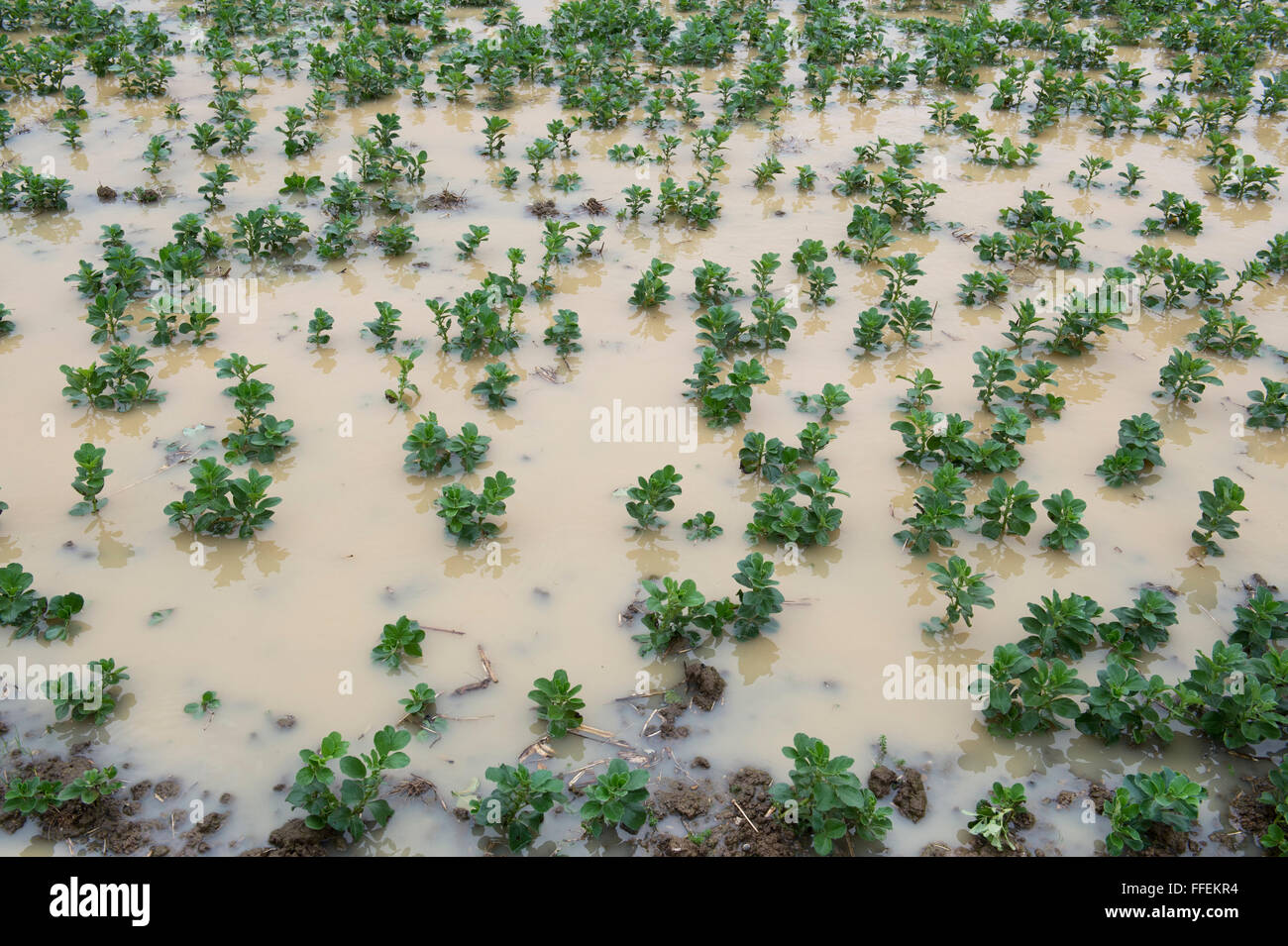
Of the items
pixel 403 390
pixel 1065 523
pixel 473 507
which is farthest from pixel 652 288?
pixel 1065 523

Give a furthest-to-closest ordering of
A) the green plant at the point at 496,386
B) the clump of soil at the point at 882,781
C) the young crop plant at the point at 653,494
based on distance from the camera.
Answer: the green plant at the point at 496,386
the young crop plant at the point at 653,494
the clump of soil at the point at 882,781

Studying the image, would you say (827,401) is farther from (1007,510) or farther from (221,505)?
(221,505)

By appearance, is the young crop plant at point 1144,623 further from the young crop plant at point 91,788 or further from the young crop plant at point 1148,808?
the young crop plant at point 91,788

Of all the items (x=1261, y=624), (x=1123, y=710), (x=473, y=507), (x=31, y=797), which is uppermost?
(x=473, y=507)

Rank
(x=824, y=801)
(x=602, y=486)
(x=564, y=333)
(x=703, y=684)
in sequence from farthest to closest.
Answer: (x=564, y=333)
(x=602, y=486)
(x=703, y=684)
(x=824, y=801)

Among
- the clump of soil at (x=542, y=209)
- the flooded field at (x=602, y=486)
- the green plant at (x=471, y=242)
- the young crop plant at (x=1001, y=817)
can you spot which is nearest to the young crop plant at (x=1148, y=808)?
the flooded field at (x=602, y=486)

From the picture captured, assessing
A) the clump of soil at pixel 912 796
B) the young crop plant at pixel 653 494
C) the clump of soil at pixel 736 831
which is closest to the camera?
the clump of soil at pixel 736 831

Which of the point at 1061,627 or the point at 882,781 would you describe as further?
the point at 1061,627
